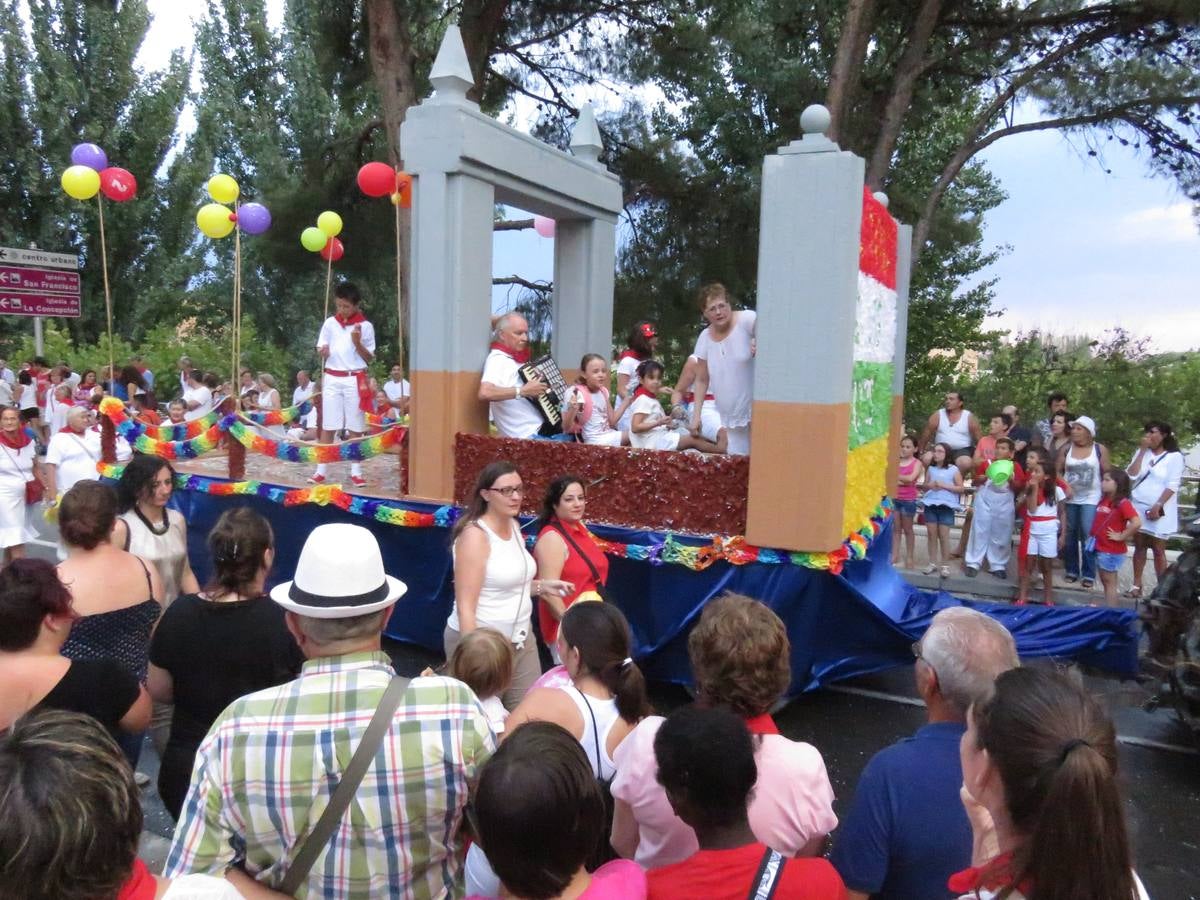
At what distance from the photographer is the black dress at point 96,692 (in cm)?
254

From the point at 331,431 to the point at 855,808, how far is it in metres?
6.83

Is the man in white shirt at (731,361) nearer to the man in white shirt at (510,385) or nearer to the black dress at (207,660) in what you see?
the man in white shirt at (510,385)

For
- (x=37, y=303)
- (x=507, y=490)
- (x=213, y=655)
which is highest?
(x=37, y=303)

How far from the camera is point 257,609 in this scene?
2.82m

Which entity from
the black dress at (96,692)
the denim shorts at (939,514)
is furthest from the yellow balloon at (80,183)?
the denim shorts at (939,514)

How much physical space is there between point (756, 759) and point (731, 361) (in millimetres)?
3969

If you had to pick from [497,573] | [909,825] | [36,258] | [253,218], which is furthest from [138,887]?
[36,258]

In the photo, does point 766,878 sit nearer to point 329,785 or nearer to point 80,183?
point 329,785

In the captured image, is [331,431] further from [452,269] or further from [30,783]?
[30,783]

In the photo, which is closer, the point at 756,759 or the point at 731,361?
the point at 756,759

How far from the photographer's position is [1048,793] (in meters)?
1.40

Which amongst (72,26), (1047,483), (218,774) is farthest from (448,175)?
(72,26)

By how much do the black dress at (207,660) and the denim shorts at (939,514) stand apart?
306 inches

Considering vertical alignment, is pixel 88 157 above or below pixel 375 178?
above
